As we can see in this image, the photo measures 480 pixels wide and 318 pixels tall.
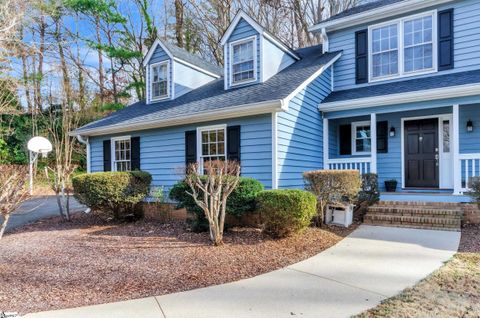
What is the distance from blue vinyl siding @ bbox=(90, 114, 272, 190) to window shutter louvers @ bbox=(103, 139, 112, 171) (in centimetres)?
24

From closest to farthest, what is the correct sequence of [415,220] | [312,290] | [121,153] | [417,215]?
1. [312,290]
2. [415,220]
3. [417,215]
4. [121,153]

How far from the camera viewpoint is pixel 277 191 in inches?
247

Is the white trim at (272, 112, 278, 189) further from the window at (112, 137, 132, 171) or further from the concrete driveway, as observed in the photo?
the concrete driveway

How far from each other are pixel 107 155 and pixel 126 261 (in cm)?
706

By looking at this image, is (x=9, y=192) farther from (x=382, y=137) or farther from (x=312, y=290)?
(x=382, y=137)

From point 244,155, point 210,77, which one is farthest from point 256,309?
point 210,77

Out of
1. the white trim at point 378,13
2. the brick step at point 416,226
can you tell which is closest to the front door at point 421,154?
the brick step at point 416,226

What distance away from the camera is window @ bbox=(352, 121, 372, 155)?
10.3 metres

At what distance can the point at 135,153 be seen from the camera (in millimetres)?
10594

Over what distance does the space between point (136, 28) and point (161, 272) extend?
21340mm

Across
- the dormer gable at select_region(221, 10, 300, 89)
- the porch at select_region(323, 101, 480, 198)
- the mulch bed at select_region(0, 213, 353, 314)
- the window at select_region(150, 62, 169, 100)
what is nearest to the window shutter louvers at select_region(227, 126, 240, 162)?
the dormer gable at select_region(221, 10, 300, 89)

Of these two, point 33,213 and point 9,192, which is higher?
point 9,192

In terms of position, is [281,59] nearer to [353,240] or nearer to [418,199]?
[418,199]

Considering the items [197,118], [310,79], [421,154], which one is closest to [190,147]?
[197,118]
